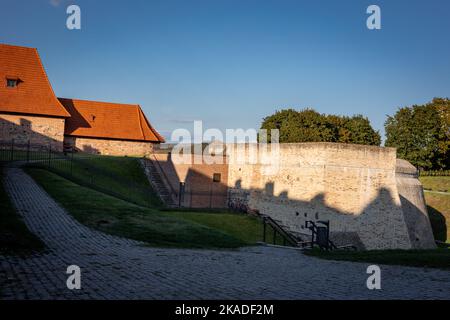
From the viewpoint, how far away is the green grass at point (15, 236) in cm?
976

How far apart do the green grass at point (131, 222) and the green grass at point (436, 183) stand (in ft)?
Result: 104

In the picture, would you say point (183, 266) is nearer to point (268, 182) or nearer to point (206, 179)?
point (268, 182)

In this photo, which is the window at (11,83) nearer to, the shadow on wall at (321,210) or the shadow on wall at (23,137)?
Result: the shadow on wall at (23,137)

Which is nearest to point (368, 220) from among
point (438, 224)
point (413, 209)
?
point (413, 209)

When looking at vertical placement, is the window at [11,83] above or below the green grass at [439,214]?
above

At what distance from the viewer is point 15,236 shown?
10.8 m

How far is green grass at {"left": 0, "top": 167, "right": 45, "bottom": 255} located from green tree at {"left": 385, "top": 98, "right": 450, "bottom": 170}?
49.0m

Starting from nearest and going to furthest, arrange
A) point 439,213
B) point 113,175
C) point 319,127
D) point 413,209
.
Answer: point 413,209 → point 113,175 → point 439,213 → point 319,127

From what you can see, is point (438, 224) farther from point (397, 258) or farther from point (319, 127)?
point (397, 258)

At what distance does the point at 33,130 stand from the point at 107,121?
23.8 ft

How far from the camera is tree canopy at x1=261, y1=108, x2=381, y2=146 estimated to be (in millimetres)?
56031

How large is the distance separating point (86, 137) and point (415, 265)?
33799 millimetres

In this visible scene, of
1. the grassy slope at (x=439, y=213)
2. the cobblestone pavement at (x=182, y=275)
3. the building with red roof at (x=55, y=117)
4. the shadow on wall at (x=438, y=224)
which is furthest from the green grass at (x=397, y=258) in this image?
the building with red roof at (x=55, y=117)
